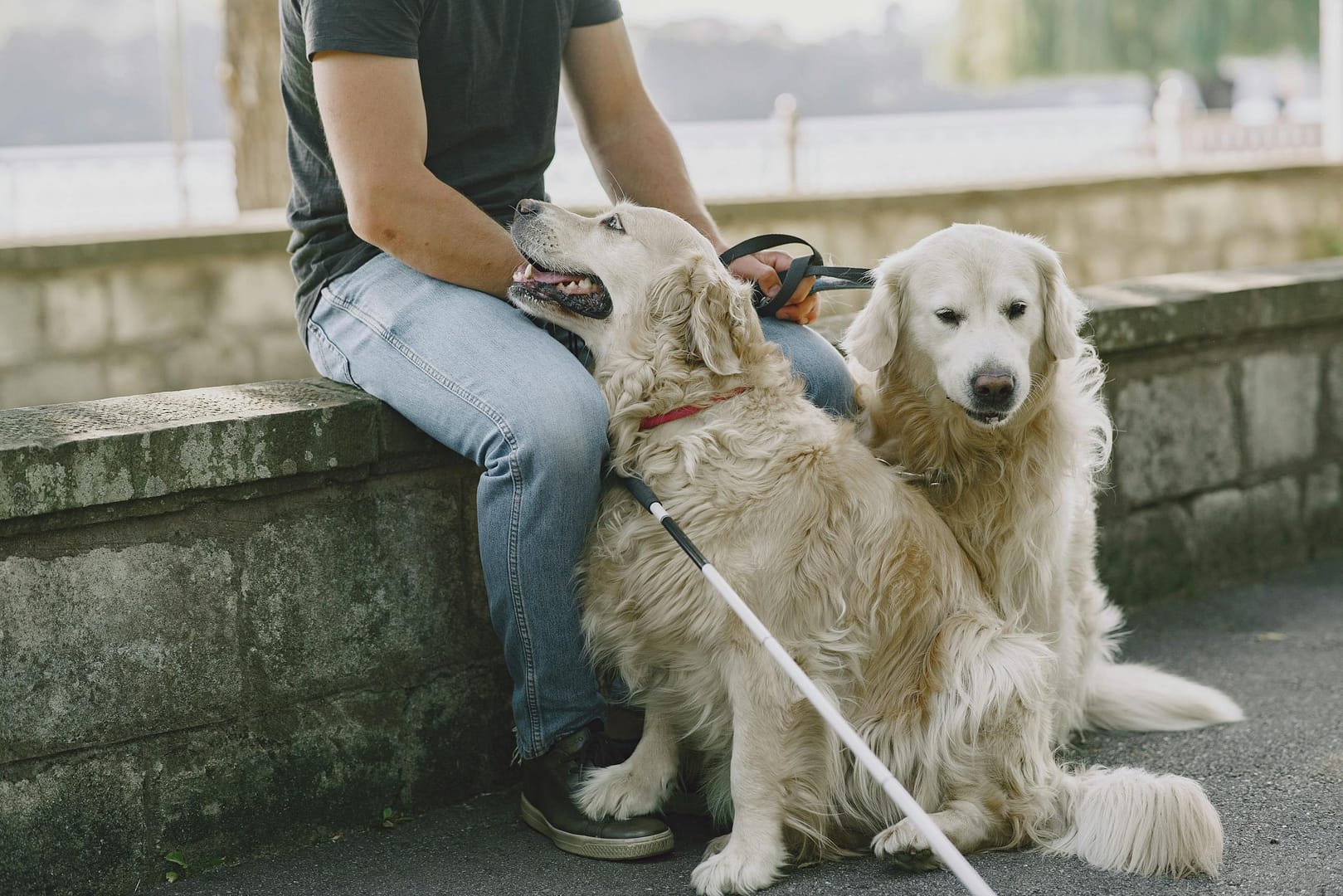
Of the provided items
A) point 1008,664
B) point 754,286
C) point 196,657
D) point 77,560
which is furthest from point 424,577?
point 1008,664

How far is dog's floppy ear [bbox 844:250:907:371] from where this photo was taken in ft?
9.64

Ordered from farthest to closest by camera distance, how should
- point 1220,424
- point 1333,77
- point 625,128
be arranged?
point 1333,77, point 1220,424, point 625,128

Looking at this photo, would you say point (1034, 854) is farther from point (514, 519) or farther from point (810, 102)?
point (810, 102)

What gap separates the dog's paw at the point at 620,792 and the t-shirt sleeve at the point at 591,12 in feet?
6.27

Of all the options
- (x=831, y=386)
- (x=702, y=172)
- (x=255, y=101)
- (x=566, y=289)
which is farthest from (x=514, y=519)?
(x=702, y=172)

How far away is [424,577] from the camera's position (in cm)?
300

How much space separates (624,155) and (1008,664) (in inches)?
67.4

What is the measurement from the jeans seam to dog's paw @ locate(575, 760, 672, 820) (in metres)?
0.14

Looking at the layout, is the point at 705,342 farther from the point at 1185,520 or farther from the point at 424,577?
the point at 1185,520

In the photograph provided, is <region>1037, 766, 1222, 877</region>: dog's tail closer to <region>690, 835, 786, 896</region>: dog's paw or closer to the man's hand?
<region>690, 835, 786, 896</region>: dog's paw

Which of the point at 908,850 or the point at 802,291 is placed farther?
the point at 802,291

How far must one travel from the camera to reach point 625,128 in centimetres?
347

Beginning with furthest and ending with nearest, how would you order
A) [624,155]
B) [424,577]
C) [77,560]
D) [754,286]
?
1. [624,155]
2. [754,286]
3. [424,577]
4. [77,560]

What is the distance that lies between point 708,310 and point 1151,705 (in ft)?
5.61
